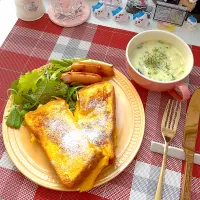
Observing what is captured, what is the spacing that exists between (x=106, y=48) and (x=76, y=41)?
14cm

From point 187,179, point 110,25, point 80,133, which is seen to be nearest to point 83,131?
point 80,133

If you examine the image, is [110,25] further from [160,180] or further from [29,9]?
[160,180]

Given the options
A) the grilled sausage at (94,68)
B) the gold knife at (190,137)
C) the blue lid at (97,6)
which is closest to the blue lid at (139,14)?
the blue lid at (97,6)

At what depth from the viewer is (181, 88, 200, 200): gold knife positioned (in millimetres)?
962

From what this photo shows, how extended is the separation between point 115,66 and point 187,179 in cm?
55

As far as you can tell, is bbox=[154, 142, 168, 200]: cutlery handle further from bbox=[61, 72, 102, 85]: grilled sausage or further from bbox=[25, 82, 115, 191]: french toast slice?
bbox=[61, 72, 102, 85]: grilled sausage

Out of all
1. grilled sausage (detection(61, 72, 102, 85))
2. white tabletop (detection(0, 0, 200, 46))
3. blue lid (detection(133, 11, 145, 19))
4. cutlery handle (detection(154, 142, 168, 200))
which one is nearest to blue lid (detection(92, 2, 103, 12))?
white tabletop (detection(0, 0, 200, 46))

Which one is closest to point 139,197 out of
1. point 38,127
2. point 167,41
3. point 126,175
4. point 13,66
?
point 126,175

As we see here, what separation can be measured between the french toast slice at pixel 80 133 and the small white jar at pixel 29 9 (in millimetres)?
533

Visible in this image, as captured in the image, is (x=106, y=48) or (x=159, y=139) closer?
(x=159, y=139)

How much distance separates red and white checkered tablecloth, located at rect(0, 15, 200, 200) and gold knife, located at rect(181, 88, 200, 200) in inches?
1.3

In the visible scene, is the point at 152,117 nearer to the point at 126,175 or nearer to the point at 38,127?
the point at 126,175

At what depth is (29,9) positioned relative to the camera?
1390mm

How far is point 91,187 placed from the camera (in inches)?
36.4
